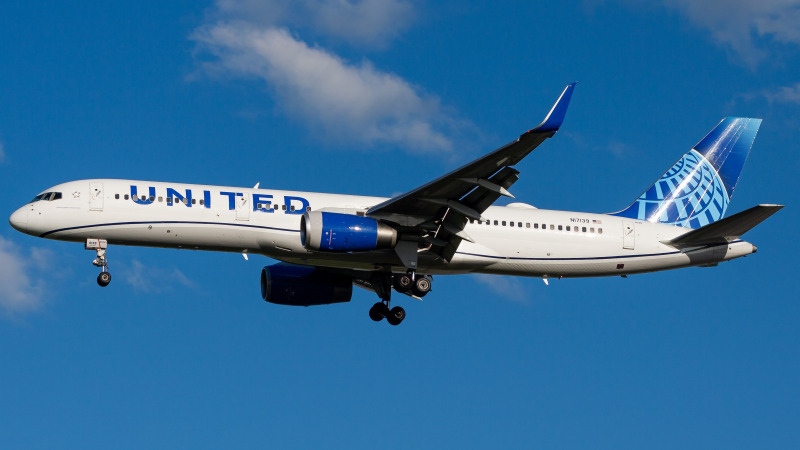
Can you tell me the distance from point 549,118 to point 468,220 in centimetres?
866

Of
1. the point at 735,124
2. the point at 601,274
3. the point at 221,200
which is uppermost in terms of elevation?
the point at 735,124

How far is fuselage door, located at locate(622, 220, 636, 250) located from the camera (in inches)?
1586

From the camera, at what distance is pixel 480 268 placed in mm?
39156

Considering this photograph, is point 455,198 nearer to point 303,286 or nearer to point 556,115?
point 556,115

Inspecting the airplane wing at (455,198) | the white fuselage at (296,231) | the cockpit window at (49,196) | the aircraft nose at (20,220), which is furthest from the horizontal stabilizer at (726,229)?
the aircraft nose at (20,220)

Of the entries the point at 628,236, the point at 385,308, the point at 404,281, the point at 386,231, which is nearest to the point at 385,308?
the point at 385,308

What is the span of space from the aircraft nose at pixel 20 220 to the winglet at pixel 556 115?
17801 millimetres

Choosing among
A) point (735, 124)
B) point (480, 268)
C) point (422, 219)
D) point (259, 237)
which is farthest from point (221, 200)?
point (735, 124)

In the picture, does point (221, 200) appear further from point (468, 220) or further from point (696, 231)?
point (696, 231)

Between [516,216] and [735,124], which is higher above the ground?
[735,124]

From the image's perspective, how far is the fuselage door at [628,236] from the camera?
40.3 metres

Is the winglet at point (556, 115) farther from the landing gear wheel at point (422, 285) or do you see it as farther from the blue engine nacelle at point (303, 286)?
the blue engine nacelle at point (303, 286)

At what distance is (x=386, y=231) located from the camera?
1425 inches

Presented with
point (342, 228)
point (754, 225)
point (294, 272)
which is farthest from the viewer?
point (294, 272)
